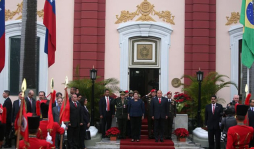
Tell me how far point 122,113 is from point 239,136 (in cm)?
903

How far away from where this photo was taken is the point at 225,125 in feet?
42.5

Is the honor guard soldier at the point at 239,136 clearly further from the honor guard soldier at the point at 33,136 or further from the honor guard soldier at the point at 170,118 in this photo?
the honor guard soldier at the point at 170,118

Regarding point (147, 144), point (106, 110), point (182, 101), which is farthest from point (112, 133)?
point (182, 101)

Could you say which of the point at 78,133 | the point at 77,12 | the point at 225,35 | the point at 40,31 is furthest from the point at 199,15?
the point at 78,133

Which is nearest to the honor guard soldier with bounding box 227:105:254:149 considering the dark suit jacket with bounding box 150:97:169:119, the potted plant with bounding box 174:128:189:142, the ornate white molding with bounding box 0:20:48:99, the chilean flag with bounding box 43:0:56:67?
the dark suit jacket with bounding box 150:97:169:119

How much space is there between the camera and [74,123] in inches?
587

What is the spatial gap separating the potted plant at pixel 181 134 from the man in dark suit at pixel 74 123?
12.4ft

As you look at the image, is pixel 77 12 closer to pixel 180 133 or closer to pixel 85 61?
pixel 85 61

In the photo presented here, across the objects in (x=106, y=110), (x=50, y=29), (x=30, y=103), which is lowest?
(x=106, y=110)

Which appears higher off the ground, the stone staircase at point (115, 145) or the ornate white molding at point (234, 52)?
the ornate white molding at point (234, 52)

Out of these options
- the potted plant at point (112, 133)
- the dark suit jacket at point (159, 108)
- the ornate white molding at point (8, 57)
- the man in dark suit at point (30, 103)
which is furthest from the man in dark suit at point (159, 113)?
the ornate white molding at point (8, 57)

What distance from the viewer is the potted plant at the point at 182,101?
18714mm

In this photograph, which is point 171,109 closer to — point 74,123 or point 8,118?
point 74,123

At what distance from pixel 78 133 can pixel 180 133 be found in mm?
3864
